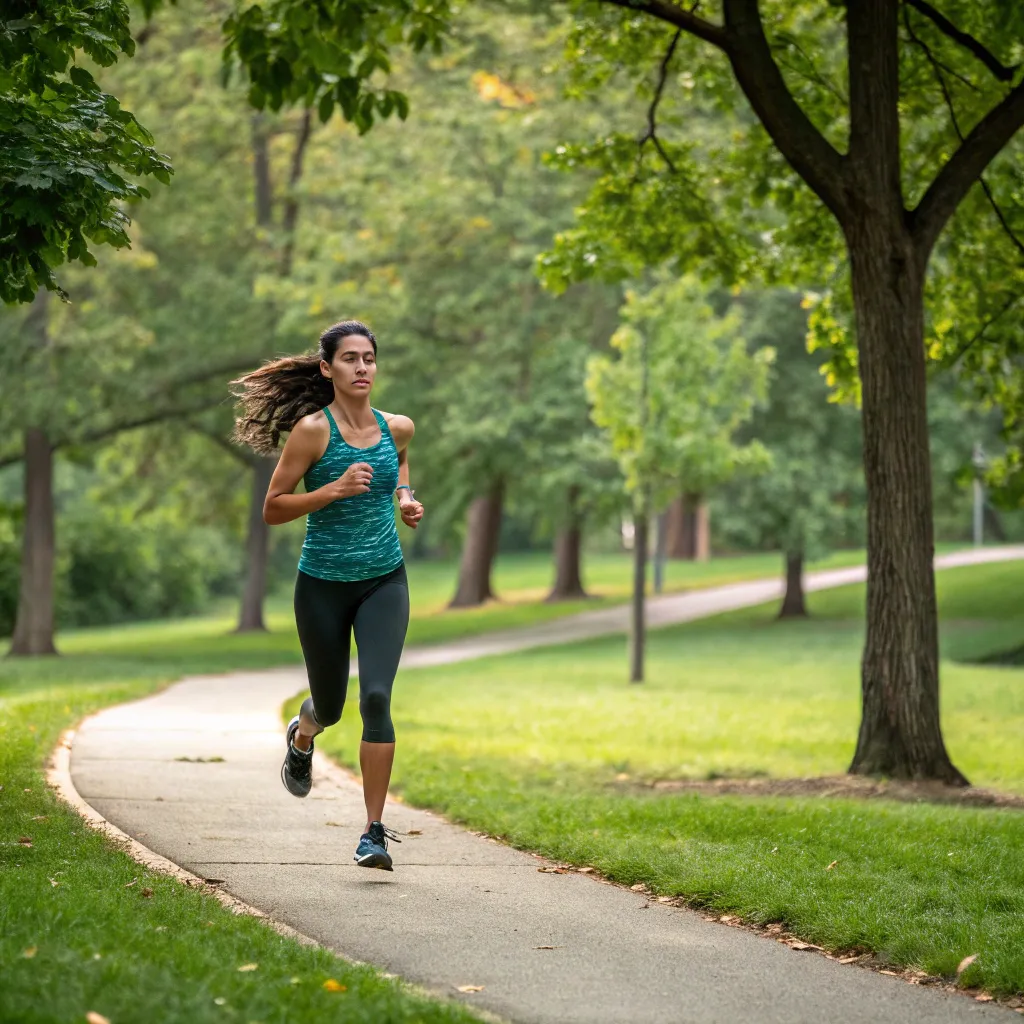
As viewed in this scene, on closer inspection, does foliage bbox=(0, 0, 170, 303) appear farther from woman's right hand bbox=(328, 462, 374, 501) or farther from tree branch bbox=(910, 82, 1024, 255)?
tree branch bbox=(910, 82, 1024, 255)

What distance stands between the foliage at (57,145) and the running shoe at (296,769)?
2296mm

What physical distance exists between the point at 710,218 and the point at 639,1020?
9346 mm

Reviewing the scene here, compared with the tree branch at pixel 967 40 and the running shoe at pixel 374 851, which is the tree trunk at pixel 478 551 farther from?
the running shoe at pixel 374 851

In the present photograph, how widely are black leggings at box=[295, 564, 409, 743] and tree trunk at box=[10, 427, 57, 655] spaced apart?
73.4 ft

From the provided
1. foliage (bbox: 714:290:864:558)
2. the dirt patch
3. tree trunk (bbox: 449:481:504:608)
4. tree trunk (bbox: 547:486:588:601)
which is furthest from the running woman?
tree trunk (bbox: 547:486:588:601)

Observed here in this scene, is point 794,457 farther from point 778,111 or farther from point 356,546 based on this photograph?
point 356,546

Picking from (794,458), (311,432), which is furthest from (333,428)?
(794,458)

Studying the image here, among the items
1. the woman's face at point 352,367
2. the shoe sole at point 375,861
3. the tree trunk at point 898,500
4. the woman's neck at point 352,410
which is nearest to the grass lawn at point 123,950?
the shoe sole at point 375,861

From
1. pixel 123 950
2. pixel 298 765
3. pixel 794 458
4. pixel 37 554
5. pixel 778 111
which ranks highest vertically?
pixel 778 111

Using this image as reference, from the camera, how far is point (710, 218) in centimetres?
1273

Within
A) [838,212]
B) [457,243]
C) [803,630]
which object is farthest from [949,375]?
[838,212]

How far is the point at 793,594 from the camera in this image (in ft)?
120

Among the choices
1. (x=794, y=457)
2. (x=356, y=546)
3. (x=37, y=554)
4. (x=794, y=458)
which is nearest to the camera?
(x=356, y=546)

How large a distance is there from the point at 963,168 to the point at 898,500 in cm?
226
